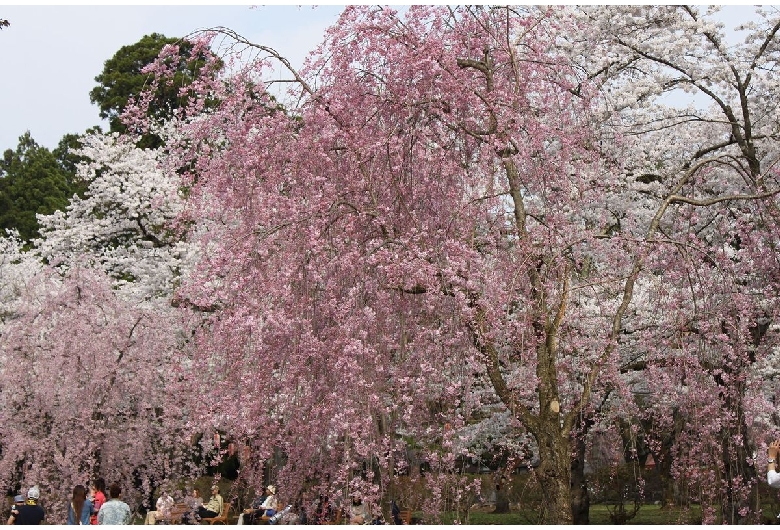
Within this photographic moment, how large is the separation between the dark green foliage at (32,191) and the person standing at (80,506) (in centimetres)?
2237

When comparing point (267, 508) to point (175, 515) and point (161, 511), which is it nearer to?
point (161, 511)

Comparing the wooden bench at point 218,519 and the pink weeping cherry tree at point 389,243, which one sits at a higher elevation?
the pink weeping cherry tree at point 389,243

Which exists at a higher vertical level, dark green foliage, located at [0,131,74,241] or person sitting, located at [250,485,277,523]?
dark green foliage, located at [0,131,74,241]

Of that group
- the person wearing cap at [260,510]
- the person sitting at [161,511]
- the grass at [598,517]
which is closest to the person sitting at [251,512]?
the person wearing cap at [260,510]

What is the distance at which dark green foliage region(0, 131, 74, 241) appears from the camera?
32938 millimetres

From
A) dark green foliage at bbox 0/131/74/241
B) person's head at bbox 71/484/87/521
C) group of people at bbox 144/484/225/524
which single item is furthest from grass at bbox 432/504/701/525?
dark green foliage at bbox 0/131/74/241

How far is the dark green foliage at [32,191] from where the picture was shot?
32.9 meters

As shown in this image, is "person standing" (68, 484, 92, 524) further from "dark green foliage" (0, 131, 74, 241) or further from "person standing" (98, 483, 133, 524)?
"dark green foliage" (0, 131, 74, 241)

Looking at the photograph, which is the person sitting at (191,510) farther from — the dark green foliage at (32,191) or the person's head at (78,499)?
the dark green foliage at (32,191)

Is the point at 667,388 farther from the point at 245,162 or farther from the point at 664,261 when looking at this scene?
the point at 245,162

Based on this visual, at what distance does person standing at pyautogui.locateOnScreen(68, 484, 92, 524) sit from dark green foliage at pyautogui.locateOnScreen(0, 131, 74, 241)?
22.4 m

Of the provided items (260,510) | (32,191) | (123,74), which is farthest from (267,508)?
(32,191)

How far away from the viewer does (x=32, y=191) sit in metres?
34.3

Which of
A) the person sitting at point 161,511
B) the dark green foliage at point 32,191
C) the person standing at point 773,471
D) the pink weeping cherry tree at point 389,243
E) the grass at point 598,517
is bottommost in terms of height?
the grass at point 598,517
